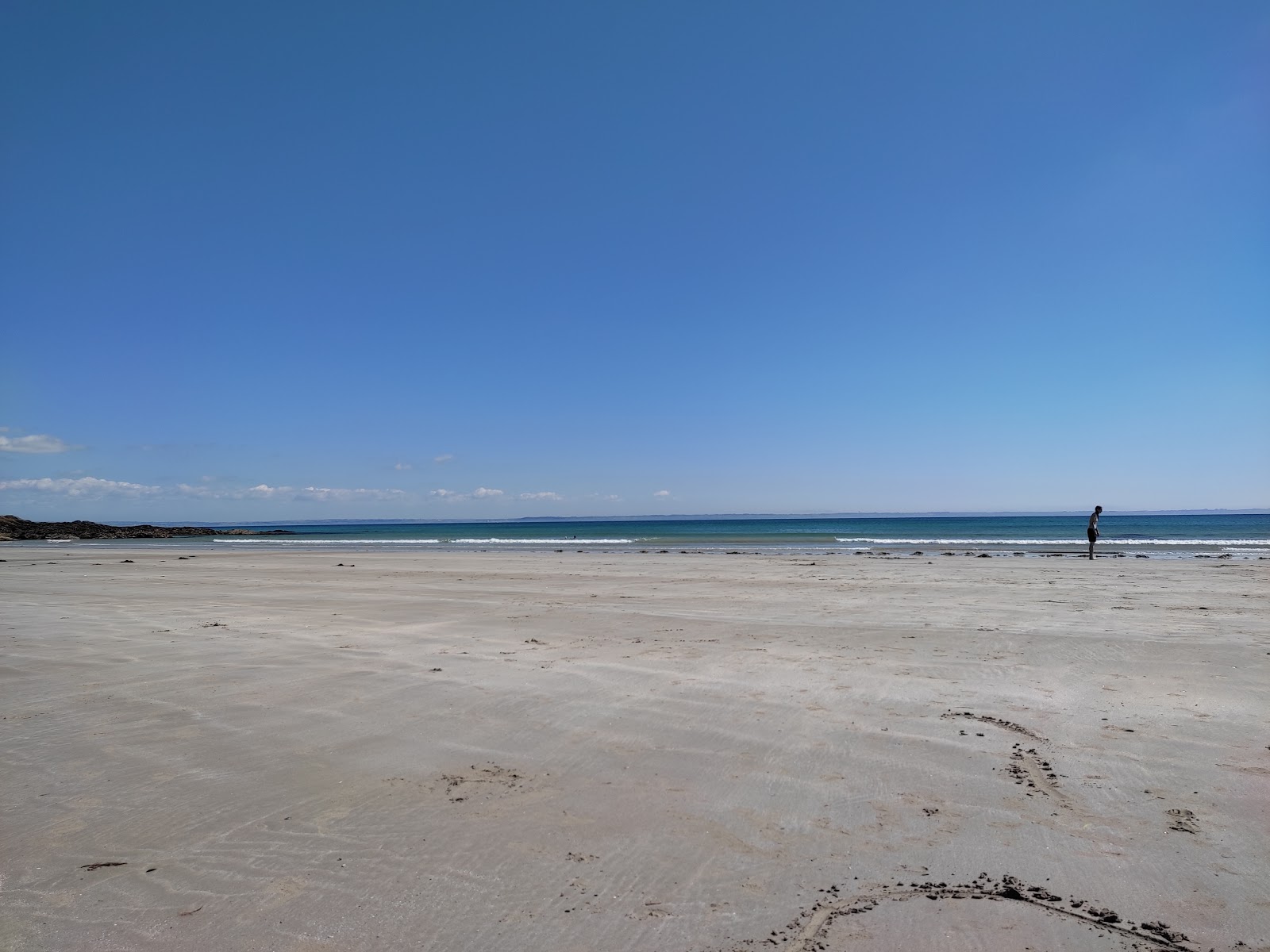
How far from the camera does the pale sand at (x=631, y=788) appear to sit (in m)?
2.92

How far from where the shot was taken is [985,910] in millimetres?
2949

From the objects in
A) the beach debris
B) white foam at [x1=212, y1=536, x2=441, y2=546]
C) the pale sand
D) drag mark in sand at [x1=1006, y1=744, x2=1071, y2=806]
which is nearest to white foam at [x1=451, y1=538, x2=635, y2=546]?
white foam at [x1=212, y1=536, x2=441, y2=546]

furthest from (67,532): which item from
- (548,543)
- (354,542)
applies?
(548,543)

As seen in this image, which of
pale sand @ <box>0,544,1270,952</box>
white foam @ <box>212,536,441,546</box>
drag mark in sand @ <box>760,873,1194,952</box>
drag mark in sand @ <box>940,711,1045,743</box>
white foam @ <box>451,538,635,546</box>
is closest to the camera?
drag mark in sand @ <box>760,873,1194,952</box>

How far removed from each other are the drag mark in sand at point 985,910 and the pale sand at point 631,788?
2cm

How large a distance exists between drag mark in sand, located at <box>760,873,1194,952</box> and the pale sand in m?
0.02

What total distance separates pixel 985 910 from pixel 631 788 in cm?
197

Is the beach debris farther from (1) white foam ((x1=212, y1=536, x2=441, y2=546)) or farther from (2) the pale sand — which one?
(1) white foam ((x1=212, y1=536, x2=441, y2=546))

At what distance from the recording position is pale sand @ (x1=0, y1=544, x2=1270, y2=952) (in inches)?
115

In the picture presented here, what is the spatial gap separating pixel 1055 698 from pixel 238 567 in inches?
1053

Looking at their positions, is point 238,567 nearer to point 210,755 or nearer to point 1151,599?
point 210,755

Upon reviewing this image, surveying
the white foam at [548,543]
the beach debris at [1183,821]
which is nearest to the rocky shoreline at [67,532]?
the white foam at [548,543]

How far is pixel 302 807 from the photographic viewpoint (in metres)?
3.96

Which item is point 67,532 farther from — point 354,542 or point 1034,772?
point 1034,772
